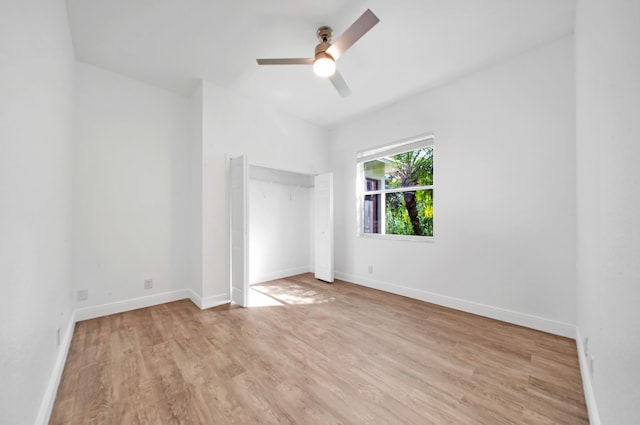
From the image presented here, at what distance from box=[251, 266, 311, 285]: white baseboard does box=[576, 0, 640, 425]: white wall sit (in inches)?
155

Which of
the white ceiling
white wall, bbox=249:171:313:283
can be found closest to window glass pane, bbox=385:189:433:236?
the white ceiling

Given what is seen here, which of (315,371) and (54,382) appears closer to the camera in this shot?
(54,382)

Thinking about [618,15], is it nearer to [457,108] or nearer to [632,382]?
[632,382]

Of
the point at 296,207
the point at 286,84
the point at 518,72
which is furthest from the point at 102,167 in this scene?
the point at 518,72

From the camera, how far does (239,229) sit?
10.6ft

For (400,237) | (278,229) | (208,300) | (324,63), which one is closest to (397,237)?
(400,237)

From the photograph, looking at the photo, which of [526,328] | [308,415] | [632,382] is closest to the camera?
[632,382]

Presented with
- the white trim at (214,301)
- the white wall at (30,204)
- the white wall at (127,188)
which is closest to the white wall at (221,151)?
the white trim at (214,301)

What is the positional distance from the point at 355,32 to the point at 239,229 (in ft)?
8.32

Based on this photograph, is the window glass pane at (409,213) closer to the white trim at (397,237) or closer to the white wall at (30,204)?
the white trim at (397,237)

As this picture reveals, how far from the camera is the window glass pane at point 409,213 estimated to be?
3.46m

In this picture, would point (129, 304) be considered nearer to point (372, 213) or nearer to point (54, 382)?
point (54, 382)

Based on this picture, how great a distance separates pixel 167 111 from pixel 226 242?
2.07 metres

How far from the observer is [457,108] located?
3088 millimetres
